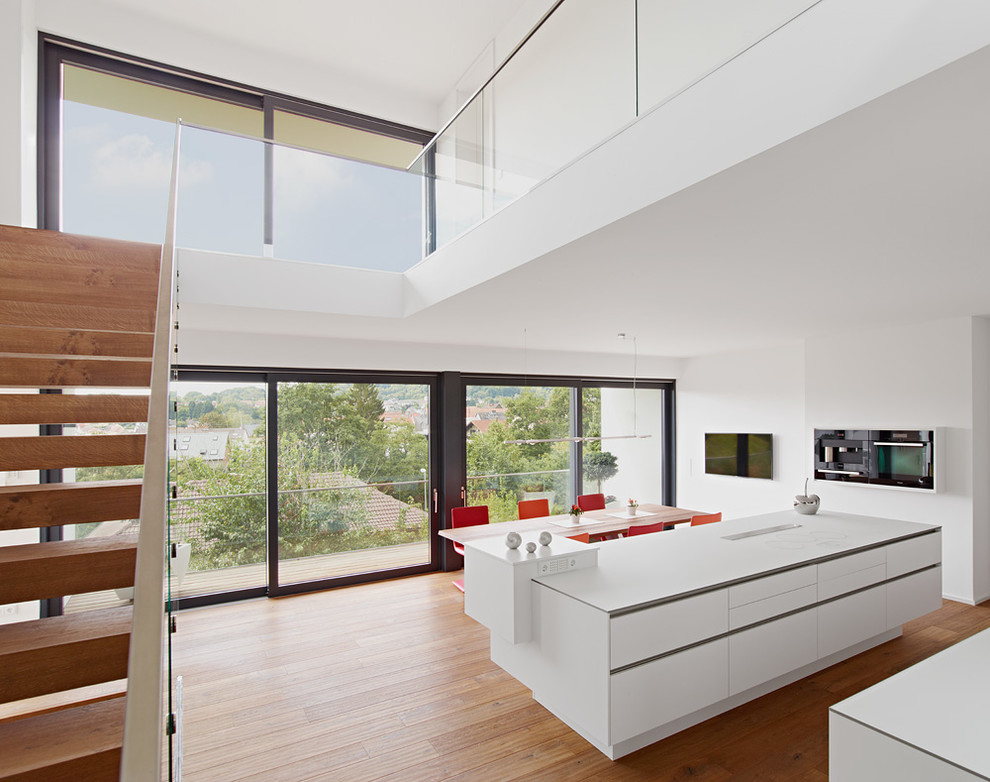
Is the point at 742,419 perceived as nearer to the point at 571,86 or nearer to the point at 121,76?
the point at 571,86

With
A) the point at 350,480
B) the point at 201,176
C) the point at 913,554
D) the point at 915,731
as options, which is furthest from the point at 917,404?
the point at 201,176

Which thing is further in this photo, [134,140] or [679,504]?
[679,504]

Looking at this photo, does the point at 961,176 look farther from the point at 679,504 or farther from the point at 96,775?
the point at 679,504

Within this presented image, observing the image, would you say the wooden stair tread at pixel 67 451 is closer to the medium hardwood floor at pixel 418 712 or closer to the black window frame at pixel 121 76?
the medium hardwood floor at pixel 418 712

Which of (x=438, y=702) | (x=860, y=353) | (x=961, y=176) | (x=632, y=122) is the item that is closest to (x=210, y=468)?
(x=438, y=702)

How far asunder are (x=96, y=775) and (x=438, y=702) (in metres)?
2.44

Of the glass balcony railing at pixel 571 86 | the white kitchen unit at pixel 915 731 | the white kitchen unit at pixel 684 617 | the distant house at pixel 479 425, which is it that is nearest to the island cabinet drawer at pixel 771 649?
the white kitchen unit at pixel 684 617

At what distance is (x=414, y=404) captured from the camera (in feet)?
21.5

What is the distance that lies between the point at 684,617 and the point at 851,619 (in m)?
1.68

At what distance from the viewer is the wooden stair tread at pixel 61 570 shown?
1.72 m

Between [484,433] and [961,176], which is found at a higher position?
[961,176]

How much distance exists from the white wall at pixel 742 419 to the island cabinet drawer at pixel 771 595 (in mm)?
3231

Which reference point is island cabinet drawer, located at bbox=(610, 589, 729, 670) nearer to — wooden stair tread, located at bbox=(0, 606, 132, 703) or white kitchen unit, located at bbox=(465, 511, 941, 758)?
white kitchen unit, located at bbox=(465, 511, 941, 758)

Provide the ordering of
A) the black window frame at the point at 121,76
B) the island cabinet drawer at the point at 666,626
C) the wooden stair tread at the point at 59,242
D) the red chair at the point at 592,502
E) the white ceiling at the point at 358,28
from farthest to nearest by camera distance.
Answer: the red chair at the point at 592,502 < the white ceiling at the point at 358,28 < the black window frame at the point at 121,76 < the wooden stair tread at the point at 59,242 < the island cabinet drawer at the point at 666,626
